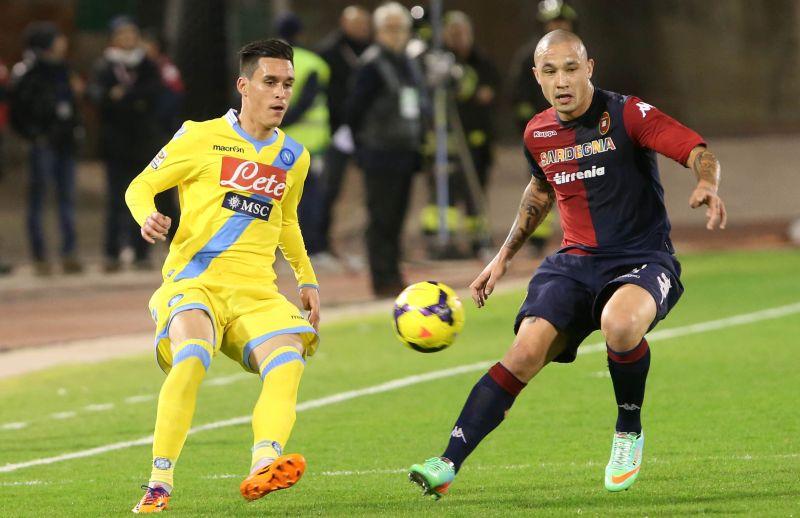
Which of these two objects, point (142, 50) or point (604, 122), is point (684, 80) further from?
point (604, 122)

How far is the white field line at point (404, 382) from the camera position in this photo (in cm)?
914

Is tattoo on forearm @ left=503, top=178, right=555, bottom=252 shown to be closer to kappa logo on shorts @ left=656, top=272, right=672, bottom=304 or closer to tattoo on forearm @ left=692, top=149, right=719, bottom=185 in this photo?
kappa logo on shorts @ left=656, top=272, right=672, bottom=304

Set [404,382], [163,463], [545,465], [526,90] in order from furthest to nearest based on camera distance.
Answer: [526,90]
[404,382]
[545,465]
[163,463]

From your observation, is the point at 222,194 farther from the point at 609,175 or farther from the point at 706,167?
the point at 706,167

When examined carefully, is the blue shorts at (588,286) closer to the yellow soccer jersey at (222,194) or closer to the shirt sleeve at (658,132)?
the shirt sleeve at (658,132)

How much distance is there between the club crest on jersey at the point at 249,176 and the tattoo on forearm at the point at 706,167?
73.9 inches

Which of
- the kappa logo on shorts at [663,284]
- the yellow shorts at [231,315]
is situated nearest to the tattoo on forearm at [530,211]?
the kappa logo on shorts at [663,284]

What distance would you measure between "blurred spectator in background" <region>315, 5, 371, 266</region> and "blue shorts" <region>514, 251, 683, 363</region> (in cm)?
1139

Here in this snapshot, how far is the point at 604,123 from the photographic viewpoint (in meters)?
7.55

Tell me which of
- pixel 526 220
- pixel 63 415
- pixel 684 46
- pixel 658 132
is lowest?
pixel 684 46

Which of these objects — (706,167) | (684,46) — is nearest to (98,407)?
(706,167)

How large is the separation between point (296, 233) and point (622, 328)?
1661 mm

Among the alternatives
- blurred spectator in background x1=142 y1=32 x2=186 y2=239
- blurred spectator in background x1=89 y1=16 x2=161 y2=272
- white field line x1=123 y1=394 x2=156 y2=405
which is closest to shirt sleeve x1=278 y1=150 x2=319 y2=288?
white field line x1=123 y1=394 x2=156 y2=405

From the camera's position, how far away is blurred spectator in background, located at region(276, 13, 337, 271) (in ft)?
58.2
